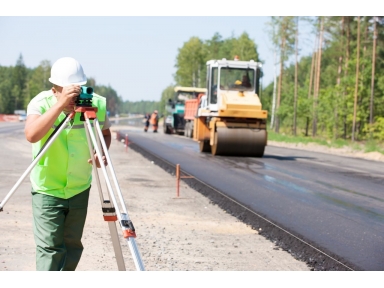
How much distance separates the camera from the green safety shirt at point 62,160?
198 inches

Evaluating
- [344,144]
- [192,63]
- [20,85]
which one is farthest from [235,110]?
[20,85]

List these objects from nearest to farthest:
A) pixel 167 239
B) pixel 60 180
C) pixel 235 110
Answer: pixel 60 180, pixel 167 239, pixel 235 110

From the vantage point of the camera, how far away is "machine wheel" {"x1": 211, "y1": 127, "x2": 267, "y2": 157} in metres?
23.2

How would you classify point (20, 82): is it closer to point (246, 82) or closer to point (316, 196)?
point (246, 82)

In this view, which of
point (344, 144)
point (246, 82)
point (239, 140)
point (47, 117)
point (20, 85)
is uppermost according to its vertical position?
point (20, 85)

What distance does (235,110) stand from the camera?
23156 mm

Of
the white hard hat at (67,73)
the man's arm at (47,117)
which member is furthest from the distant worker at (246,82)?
the man's arm at (47,117)

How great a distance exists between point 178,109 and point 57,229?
1787 inches

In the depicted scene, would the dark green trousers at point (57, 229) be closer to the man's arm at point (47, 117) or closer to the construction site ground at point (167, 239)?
the man's arm at point (47, 117)

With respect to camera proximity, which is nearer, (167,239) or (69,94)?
(69,94)

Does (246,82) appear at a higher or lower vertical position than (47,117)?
higher

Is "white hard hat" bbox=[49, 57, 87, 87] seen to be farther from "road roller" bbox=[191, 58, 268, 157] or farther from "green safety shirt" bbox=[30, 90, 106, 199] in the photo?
"road roller" bbox=[191, 58, 268, 157]

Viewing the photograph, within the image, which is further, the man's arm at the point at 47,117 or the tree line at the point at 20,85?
the tree line at the point at 20,85

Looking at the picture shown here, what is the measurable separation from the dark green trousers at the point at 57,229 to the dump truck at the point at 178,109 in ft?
143
